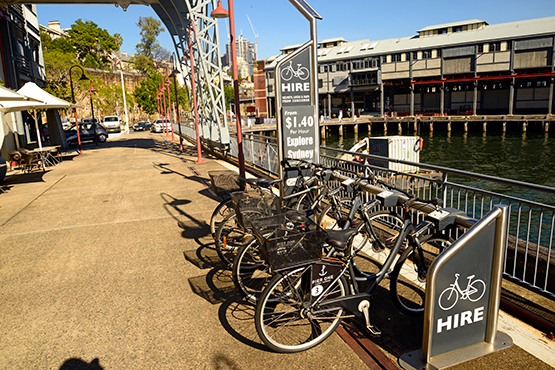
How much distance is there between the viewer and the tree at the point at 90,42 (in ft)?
258

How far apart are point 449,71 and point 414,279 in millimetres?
59506

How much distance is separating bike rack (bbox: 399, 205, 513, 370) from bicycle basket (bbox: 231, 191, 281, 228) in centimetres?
216

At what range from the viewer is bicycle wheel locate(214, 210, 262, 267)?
5.51 metres

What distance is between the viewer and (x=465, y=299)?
328 centimetres

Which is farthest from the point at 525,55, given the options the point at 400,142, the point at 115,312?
the point at 115,312

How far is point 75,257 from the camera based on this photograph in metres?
6.42

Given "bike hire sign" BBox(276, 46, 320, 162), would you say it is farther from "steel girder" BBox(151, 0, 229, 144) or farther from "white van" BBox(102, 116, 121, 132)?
"white van" BBox(102, 116, 121, 132)

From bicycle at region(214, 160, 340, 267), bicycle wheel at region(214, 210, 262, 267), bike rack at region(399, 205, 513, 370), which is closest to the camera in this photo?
bike rack at region(399, 205, 513, 370)

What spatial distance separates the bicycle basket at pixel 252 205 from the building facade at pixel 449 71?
55.9 metres

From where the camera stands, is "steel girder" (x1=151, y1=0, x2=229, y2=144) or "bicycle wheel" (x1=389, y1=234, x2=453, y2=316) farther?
"steel girder" (x1=151, y1=0, x2=229, y2=144)

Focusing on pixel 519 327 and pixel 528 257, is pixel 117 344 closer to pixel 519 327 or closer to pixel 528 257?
pixel 519 327

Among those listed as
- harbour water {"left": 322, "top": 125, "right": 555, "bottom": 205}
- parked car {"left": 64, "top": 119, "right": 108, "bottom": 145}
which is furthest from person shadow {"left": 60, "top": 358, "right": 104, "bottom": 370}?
parked car {"left": 64, "top": 119, "right": 108, "bottom": 145}

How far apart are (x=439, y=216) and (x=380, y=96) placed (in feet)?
225

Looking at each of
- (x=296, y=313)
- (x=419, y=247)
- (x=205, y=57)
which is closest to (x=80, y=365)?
(x=296, y=313)
